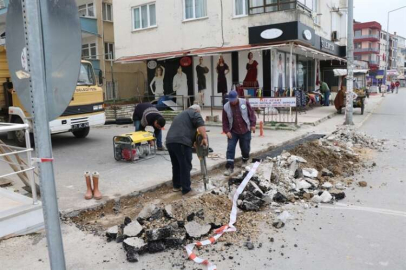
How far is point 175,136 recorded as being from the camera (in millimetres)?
6184

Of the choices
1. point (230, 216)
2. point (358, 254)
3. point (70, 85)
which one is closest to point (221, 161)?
point (230, 216)

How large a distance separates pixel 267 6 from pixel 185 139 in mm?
14085

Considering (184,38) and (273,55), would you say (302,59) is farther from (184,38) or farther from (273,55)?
(184,38)

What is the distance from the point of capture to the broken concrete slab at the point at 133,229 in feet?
14.5

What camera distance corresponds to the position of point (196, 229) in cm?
456

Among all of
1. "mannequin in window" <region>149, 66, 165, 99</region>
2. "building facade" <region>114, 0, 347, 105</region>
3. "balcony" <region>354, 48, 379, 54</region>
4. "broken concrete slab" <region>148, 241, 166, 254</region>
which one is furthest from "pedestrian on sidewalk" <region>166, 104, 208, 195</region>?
"balcony" <region>354, 48, 379, 54</region>

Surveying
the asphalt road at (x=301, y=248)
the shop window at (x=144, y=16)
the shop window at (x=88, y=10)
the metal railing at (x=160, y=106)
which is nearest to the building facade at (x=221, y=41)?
the shop window at (x=144, y=16)

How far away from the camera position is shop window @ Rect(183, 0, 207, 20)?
2039cm

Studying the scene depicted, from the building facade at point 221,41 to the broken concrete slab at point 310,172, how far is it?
974 cm

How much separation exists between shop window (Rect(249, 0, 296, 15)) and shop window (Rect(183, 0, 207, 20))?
292 cm

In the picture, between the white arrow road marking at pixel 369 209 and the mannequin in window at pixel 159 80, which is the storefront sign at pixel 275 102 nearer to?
the white arrow road marking at pixel 369 209

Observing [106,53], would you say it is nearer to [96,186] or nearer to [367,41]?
[96,186]

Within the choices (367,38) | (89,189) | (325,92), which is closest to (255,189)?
(89,189)

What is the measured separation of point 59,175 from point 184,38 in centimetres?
1508
